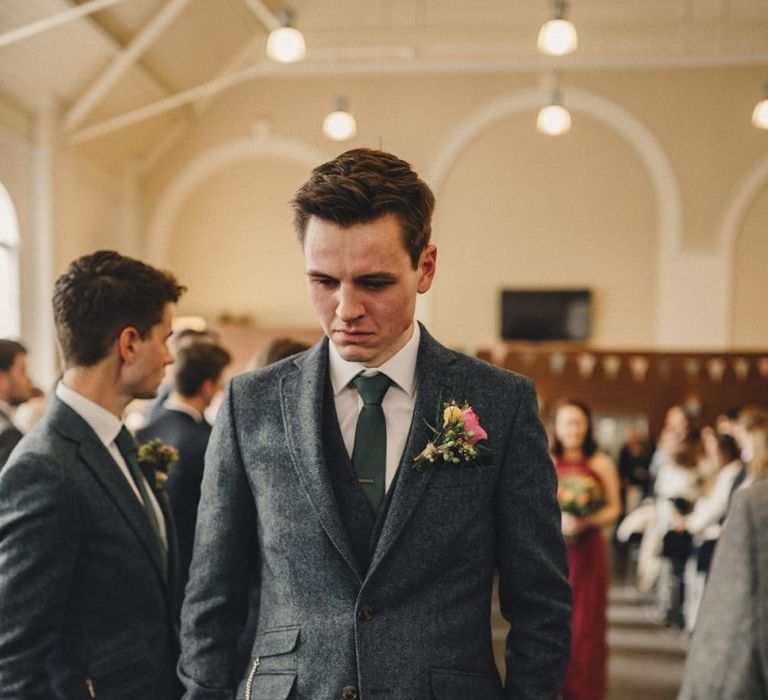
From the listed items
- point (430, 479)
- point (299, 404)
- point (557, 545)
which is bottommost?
point (557, 545)

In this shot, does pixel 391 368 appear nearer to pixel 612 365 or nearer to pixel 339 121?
pixel 339 121

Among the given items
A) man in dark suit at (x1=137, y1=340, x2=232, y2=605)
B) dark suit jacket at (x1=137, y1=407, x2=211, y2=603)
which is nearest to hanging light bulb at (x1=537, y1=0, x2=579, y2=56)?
man in dark suit at (x1=137, y1=340, x2=232, y2=605)

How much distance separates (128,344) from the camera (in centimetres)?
213

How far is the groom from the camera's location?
155 cm

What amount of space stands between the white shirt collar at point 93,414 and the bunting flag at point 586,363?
9876 mm

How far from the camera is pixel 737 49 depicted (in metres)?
11.5

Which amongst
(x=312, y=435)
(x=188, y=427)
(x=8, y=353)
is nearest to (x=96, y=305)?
(x=312, y=435)

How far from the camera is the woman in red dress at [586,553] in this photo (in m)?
4.68

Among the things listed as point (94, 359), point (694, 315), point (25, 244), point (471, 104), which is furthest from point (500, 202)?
point (94, 359)

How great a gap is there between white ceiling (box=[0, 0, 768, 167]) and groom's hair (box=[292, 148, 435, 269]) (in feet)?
25.0

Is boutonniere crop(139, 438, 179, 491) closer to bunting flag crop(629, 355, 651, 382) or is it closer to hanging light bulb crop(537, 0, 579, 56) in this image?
hanging light bulb crop(537, 0, 579, 56)

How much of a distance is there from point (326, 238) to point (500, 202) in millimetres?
10809

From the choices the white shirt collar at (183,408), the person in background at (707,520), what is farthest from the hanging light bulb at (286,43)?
the person in background at (707,520)

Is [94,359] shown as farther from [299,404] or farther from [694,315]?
[694,315]
